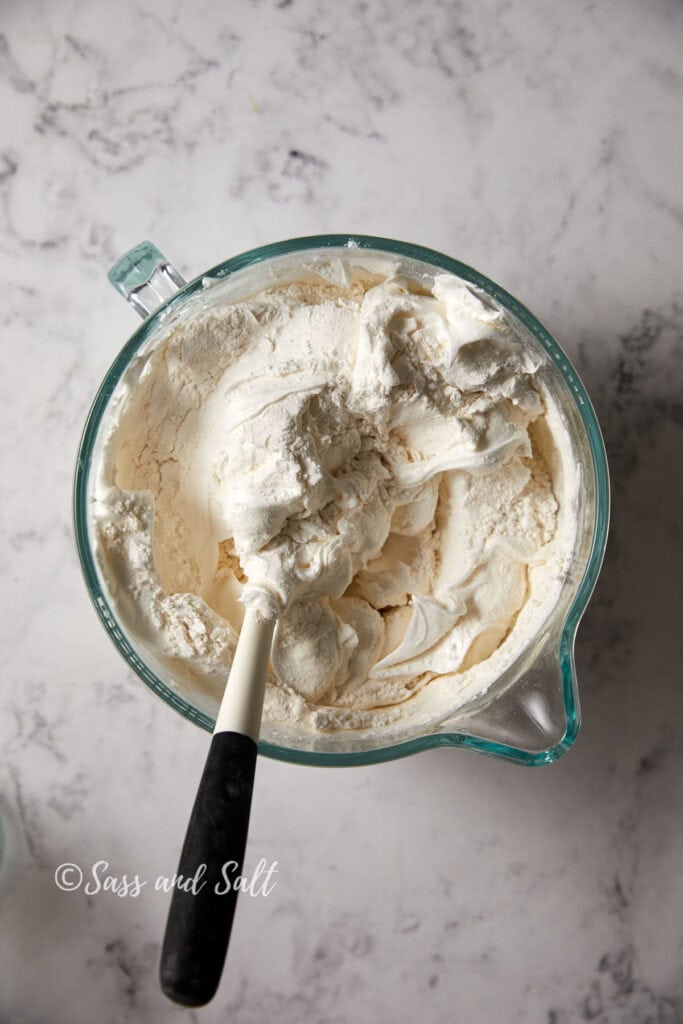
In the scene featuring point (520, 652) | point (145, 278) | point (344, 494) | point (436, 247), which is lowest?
point (520, 652)

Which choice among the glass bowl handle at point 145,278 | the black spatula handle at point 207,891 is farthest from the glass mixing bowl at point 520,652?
the black spatula handle at point 207,891

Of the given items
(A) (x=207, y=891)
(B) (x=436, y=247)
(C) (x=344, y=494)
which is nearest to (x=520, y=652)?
(C) (x=344, y=494)

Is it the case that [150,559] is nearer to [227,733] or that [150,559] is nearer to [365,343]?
[227,733]

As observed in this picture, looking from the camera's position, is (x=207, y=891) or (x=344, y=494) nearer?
(x=207, y=891)

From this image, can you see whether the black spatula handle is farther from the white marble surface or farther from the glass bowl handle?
the glass bowl handle

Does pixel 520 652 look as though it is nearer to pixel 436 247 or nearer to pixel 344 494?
pixel 344 494

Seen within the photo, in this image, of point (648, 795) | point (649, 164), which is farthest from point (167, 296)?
point (648, 795)
